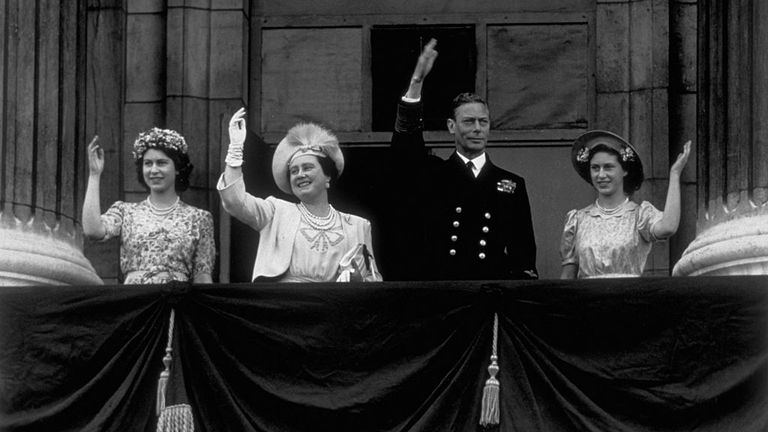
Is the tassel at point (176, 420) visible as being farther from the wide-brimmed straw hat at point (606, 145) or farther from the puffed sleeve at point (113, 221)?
the wide-brimmed straw hat at point (606, 145)

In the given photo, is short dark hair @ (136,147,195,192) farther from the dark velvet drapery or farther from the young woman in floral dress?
the dark velvet drapery

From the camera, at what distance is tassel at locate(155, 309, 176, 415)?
15742 millimetres

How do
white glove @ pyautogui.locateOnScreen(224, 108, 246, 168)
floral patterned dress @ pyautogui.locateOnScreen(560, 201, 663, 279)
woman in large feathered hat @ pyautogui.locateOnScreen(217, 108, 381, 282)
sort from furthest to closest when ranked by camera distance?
floral patterned dress @ pyautogui.locateOnScreen(560, 201, 663, 279) < woman in large feathered hat @ pyautogui.locateOnScreen(217, 108, 381, 282) < white glove @ pyautogui.locateOnScreen(224, 108, 246, 168)

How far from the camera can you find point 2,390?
52.3ft

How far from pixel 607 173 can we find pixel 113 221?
3269 millimetres

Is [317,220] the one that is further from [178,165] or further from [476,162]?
[476,162]

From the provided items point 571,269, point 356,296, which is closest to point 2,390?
point 356,296

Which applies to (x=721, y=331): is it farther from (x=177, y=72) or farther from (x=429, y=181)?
(x=177, y=72)

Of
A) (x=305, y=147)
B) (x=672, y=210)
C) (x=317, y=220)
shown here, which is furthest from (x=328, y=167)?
(x=672, y=210)

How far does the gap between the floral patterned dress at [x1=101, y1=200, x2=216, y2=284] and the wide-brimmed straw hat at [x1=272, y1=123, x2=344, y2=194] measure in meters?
0.67

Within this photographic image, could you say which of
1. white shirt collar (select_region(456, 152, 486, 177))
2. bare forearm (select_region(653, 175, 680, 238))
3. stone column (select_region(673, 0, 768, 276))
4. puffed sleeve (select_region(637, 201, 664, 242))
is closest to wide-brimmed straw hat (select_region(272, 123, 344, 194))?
white shirt collar (select_region(456, 152, 486, 177))

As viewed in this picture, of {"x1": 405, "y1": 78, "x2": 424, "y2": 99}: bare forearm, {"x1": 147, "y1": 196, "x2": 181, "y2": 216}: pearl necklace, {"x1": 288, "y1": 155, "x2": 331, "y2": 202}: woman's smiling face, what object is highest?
{"x1": 405, "y1": 78, "x2": 424, "y2": 99}: bare forearm

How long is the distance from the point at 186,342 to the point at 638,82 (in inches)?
198

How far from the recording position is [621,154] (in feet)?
55.1
